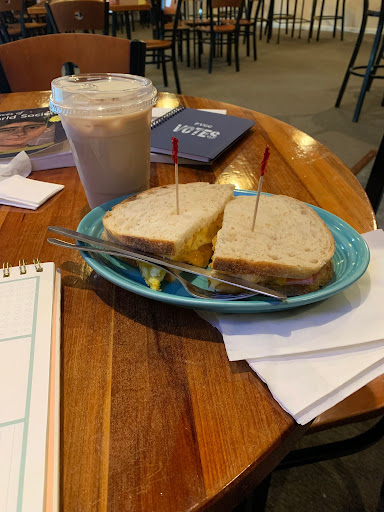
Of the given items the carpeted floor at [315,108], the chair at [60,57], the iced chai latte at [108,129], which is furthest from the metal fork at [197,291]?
the chair at [60,57]

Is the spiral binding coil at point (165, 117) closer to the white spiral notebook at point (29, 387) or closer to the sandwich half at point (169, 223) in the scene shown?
the sandwich half at point (169, 223)

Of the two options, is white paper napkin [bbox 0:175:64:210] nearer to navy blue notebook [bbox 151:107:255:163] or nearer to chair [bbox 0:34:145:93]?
navy blue notebook [bbox 151:107:255:163]

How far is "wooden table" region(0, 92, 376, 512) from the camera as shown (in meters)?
0.31

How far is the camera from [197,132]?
3.12 ft

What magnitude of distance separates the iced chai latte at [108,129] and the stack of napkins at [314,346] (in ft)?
1.12

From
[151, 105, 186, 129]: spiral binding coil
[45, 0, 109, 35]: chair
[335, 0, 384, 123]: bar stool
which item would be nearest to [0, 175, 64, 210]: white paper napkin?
[151, 105, 186, 129]: spiral binding coil

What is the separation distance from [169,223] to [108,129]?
0.21 metres

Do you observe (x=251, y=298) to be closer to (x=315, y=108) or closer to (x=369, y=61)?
(x=369, y=61)

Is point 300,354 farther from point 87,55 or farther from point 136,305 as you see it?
point 87,55

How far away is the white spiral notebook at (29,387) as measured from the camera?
0.29 meters

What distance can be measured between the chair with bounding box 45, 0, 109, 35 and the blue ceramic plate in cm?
162

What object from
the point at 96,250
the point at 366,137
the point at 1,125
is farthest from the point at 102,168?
the point at 366,137

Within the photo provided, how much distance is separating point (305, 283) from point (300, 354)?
0.35 feet

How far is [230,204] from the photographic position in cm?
62
